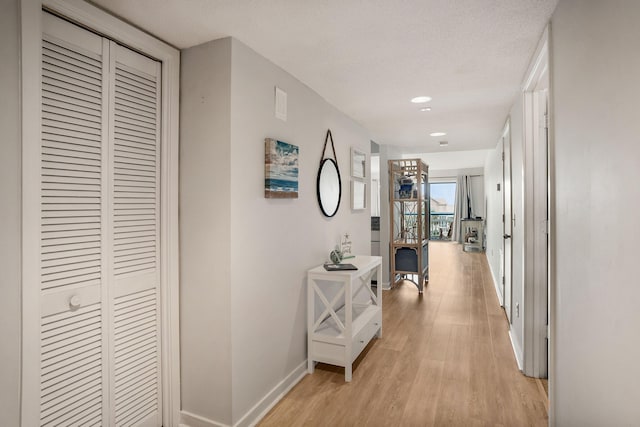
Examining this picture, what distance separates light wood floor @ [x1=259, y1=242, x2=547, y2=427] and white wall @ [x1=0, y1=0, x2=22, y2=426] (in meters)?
1.31

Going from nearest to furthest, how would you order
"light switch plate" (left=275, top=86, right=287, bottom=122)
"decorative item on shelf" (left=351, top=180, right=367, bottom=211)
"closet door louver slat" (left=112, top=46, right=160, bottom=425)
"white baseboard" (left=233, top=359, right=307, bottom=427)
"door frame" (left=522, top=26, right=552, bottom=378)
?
1. "closet door louver slat" (left=112, top=46, right=160, bottom=425)
2. "white baseboard" (left=233, top=359, right=307, bottom=427)
3. "light switch plate" (left=275, top=86, right=287, bottom=122)
4. "door frame" (left=522, top=26, right=552, bottom=378)
5. "decorative item on shelf" (left=351, top=180, right=367, bottom=211)

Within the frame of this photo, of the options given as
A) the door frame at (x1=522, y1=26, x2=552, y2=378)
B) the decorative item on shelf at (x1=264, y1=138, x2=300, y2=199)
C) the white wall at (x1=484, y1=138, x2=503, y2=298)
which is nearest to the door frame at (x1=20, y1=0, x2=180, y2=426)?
the decorative item on shelf at (x1=264, y1=138, x2=300, y2=199)

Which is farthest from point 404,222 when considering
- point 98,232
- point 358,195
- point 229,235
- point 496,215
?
point 98,232

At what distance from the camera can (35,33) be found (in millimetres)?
1416

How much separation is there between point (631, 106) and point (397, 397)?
2134 mm

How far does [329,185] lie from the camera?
3.20m

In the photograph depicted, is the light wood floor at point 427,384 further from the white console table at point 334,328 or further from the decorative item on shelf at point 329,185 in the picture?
the decorative item on shelf at point 329,185

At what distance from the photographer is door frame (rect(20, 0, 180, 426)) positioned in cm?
140

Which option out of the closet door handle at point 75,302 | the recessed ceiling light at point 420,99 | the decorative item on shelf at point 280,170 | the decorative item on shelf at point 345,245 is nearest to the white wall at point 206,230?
the decorative item on shelf at point 280,170

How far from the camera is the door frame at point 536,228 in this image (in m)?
2.55

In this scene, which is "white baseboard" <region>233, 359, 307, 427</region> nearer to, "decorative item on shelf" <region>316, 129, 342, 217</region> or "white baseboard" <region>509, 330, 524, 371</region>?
"decorative item on shelf" <region>316, 129, 342, 217</region>

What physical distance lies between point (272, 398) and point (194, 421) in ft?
1.65

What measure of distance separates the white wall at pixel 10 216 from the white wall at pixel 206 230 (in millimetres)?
836

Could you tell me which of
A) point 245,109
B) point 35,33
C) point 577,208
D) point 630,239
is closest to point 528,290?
point 577,208
